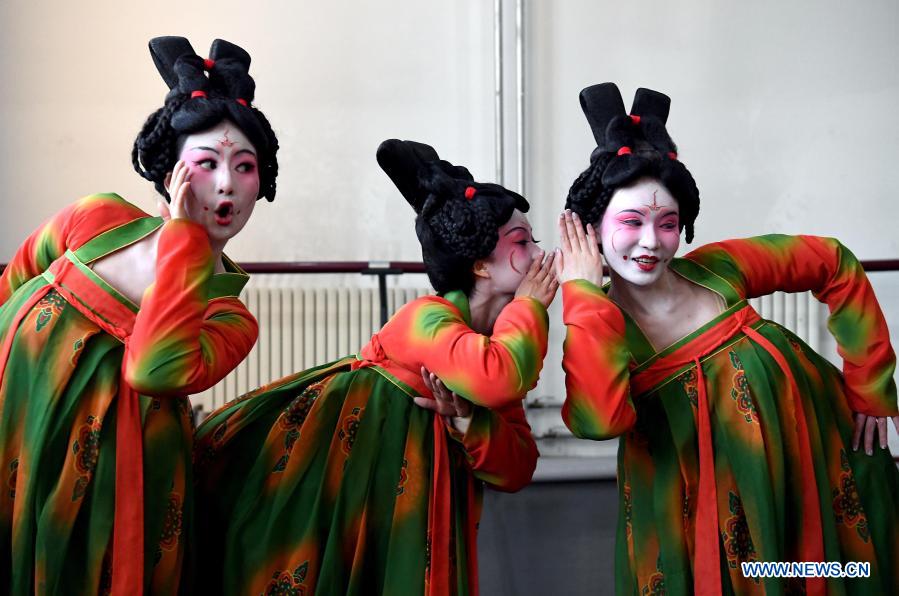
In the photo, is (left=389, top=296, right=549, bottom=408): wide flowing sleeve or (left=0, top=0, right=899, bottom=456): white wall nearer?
(left=389, top=296, right=549, bottom=408): wide flowing sleeve

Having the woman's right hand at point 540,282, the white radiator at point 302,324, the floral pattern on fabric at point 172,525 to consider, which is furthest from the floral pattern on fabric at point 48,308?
the white radiator at point 302,324

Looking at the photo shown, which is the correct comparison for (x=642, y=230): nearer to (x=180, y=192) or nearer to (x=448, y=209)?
(x=448, y=209)

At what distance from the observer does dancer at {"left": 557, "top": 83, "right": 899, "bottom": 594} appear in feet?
5.63

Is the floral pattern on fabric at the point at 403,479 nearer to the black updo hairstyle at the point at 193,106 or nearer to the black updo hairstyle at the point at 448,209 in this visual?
the black updo hairstyle at the point at 448,209

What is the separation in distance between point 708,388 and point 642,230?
325 mm

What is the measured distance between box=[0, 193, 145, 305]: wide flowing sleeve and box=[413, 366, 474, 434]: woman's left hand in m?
0.65

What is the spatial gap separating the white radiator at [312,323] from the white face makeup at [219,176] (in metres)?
2.28

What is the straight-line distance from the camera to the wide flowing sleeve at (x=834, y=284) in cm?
190

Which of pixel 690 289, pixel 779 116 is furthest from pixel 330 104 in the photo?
pixel 690 289

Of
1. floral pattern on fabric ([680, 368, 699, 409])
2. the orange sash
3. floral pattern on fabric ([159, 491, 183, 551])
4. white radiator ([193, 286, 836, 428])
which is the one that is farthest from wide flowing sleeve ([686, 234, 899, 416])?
white radiator ([193, 286, 836, 428])

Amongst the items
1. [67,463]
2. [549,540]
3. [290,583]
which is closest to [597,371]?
[290,583]

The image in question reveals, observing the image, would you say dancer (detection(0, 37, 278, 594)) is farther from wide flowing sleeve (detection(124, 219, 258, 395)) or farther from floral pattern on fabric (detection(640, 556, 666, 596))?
floral pattern on fabric (detection(640, 556, 666, 596))

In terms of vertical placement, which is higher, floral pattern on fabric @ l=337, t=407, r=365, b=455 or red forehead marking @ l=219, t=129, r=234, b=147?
red forehead marking @ l=219, t=129, r=234, b=147

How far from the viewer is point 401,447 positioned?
5.95 ft
